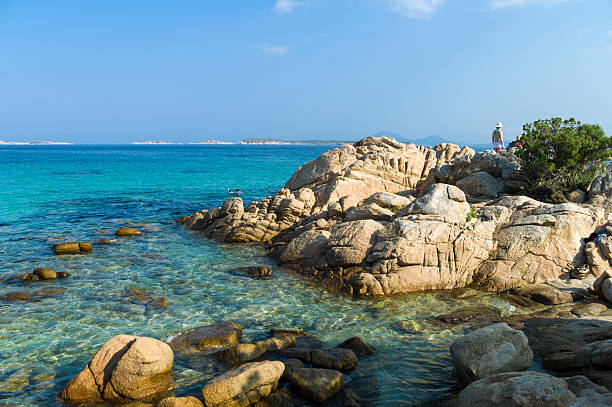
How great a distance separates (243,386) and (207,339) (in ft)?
12.5

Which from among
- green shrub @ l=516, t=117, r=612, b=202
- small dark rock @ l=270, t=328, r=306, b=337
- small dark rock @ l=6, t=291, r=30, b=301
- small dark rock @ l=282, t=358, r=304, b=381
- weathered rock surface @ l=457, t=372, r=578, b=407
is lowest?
small dark rock @ l=270, t=328, r=306, b=337

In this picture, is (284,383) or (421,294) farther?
(421,294)

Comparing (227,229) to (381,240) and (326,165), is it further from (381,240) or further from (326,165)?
(381,240)

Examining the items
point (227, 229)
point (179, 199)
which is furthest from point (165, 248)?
point (179, 199)

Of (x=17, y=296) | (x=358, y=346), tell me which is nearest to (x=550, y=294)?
(x=358, y=346)

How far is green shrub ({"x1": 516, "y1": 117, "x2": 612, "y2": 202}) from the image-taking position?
969 inches

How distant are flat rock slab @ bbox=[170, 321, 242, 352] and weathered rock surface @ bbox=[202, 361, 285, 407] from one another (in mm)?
3054

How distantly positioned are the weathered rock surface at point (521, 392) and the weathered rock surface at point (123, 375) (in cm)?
746

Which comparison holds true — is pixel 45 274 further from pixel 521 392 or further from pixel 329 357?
pixel 521 392

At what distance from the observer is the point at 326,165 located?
32.3 meters

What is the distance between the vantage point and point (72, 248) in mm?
24406

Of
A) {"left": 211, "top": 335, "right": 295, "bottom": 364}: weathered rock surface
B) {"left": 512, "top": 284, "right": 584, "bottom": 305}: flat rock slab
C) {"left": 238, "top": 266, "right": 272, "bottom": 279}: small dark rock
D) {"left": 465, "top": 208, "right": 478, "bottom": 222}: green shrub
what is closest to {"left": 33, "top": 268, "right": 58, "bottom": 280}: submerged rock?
{"left": 238, "top": 266, "right": 272, "bottom": 279}: small dark rock

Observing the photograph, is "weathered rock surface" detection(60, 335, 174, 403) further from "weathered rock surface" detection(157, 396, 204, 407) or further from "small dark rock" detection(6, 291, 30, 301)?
"small dark rock" detection(6, 291, 30, 301)

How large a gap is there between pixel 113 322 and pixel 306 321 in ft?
22.7
